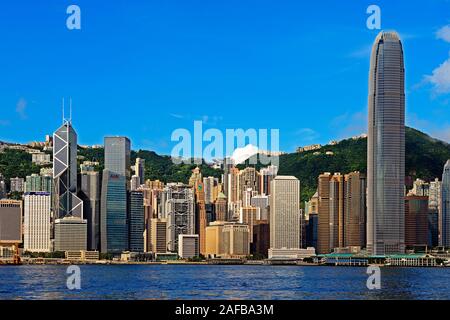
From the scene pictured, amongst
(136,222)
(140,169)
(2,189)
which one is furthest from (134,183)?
(2,189)

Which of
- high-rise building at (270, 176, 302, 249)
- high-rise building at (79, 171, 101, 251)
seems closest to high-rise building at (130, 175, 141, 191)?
high-rise building at (79, 171, 101, 251)

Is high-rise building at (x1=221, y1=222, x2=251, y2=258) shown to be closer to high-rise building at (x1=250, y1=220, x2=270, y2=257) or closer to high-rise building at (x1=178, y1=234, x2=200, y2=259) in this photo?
high-rise building at (x1=250, y1=220, x2=270, y2=257)

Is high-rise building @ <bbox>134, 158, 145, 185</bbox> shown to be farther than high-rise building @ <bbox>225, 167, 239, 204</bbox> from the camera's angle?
Yes

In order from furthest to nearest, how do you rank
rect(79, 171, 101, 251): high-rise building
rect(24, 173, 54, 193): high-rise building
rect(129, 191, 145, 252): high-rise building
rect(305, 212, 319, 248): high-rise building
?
rect(24, 173, 54, 193): high-rise building → rect(79, 171, 101, 251): high-rise building → rect(129, 191, 145, 252): high-rise building → rect(305, 212, 319, 248): high-rise building

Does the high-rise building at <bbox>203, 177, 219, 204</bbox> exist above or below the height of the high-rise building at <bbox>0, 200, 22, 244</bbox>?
above

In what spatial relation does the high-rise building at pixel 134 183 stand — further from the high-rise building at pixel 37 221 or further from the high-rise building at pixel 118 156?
the high-rise building at pixel 37 221

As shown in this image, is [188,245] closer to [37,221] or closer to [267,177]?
[267,177]

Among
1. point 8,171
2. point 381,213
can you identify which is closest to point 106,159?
point 8,171
